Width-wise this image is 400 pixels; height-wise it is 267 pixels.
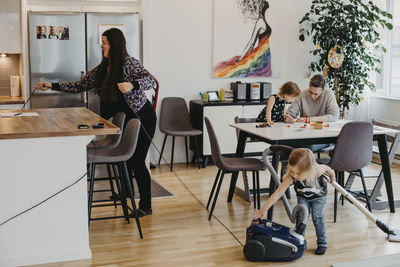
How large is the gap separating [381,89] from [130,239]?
476cm

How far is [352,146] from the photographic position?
444 centimetres

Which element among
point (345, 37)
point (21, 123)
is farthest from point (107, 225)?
point (345, 37)

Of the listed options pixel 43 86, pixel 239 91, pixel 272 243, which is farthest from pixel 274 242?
pixel 239 91

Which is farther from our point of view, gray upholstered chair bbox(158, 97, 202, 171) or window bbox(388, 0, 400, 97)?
window bbox(388, 0, 400, 97)

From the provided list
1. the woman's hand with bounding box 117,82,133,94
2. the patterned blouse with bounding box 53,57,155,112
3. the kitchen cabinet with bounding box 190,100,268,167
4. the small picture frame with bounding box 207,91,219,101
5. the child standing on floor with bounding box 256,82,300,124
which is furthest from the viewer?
the small picture frame with bounding box 207,91,219,101

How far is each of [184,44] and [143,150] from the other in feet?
8.74

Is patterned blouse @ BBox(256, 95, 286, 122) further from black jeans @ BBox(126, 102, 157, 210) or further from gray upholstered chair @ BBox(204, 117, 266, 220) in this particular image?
black jeans @ BBox(126, 102, 157, 210)

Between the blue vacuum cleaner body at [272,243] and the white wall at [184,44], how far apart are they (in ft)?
10.9

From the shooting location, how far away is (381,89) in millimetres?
7477

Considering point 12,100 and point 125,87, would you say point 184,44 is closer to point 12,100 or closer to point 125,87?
point 12,100

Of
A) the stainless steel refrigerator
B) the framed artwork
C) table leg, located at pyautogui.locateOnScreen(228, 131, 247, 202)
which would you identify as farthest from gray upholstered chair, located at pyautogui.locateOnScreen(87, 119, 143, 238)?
the framed artwork

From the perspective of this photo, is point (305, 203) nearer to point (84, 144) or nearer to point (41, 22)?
point (84, 144)

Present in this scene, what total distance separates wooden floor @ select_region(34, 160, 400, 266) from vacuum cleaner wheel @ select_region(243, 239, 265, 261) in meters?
A: 0.05

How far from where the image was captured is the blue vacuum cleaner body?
3.64m
